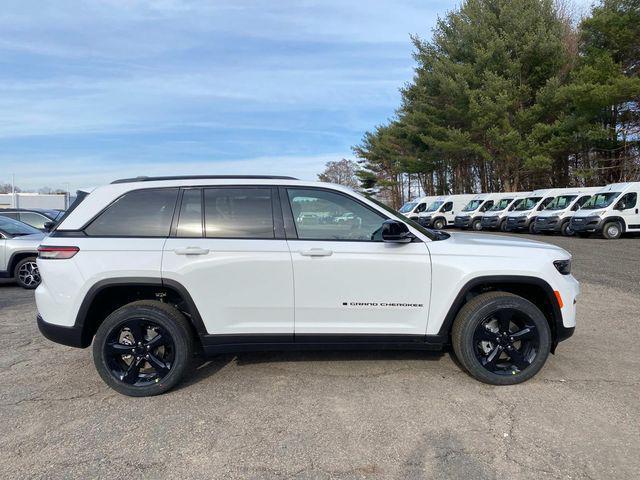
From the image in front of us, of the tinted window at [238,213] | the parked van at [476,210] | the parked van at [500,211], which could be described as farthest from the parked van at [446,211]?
the tinted window at [238,213]

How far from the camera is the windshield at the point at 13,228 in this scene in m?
9.19

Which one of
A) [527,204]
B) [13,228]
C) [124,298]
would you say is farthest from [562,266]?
[527,204]

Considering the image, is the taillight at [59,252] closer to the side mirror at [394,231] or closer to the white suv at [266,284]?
the white suv at [266,284]

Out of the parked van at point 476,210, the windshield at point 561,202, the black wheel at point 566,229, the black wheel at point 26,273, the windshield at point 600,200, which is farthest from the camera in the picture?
the parked van at point 476,210

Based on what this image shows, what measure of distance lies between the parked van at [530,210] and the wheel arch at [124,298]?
75.4ft

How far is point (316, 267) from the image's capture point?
149 inches

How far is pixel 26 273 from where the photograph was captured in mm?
9133

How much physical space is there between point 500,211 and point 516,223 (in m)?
2.07

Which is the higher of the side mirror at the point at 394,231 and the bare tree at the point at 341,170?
A: the bare tree at the point at 341,170

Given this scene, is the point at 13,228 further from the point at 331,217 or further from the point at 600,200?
the point at 600,200

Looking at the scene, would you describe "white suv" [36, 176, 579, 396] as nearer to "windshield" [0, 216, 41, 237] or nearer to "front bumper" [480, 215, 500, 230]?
"windshield" [0, 216, 41, 237]

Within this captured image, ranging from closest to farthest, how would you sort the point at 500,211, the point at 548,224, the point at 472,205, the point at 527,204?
the point at 548,224 < the point at 527,204 < the point at 500,211 < the point at 472,205

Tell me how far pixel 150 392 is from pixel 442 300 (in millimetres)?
2490

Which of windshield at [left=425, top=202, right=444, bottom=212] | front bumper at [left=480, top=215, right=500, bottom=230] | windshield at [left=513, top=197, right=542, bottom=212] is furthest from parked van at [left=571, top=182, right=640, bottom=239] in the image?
windshield at [left=425, top=202, right=444, bottom=212]
